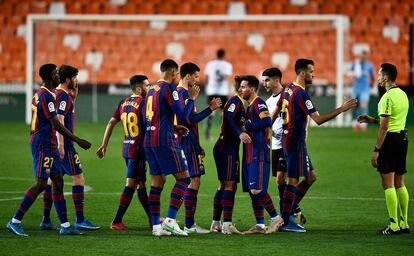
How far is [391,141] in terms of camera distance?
34.6 ft

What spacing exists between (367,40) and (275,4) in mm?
3246

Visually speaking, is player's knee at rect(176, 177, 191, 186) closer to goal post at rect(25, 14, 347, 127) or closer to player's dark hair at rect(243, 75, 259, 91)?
player's dark hair at rect(243, 75, 259, 91)

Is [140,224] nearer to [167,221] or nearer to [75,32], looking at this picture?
[167,221]

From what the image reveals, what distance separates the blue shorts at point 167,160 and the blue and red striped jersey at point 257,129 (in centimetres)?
76

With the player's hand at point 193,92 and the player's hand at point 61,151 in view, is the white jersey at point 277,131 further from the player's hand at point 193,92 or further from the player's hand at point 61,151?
the player's hand at point 61,151

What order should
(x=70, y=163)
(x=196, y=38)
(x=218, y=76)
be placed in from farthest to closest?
(x=196, y=38), (x=218, y=76), (x=70, y=163)

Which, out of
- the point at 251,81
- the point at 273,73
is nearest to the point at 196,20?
the point at 273,73

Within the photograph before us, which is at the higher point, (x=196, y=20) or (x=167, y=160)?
(x=196, y=20)

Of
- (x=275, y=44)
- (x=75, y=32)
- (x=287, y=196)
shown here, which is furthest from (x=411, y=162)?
(x=75, y=32)

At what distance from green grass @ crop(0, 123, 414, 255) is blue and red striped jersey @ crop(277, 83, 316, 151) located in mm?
998

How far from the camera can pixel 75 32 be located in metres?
31.0

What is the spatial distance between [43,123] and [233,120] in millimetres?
1994

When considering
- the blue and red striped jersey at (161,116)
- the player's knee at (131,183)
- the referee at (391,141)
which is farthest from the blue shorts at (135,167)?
the referee at (391,141)

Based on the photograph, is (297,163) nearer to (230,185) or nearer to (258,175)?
(258,175)
